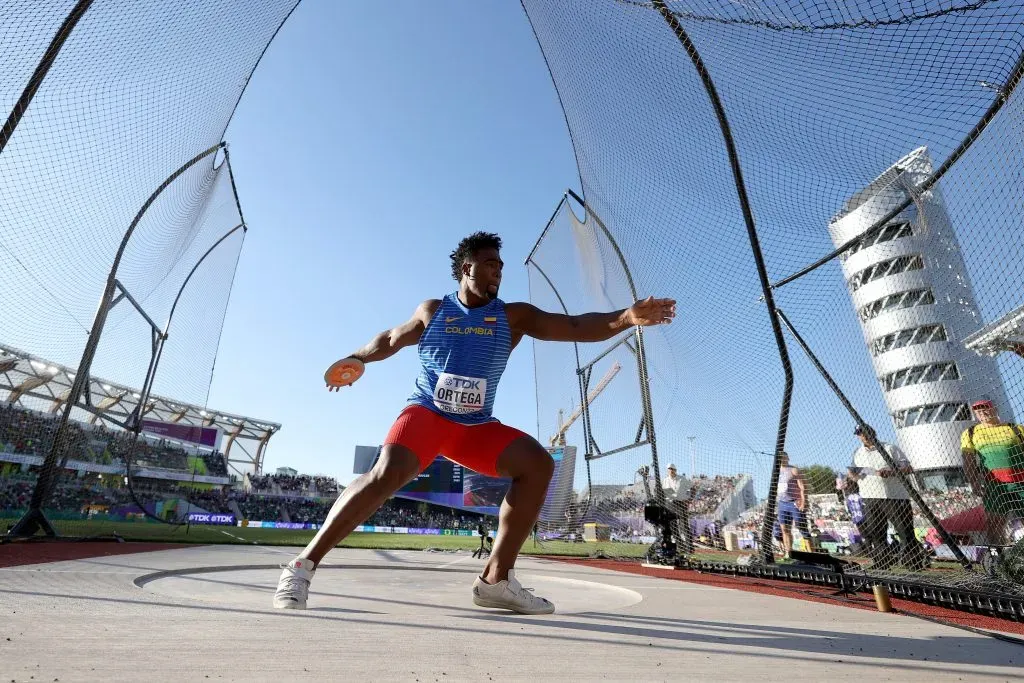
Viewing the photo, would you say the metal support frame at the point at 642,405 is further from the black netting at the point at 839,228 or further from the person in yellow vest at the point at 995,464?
the person in yellow vest at the point at 995,464

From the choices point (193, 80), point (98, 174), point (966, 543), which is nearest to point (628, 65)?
point (193, 80)

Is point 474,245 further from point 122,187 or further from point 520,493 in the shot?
point 122,187

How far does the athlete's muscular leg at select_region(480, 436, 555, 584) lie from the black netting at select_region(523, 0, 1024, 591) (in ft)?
9.72

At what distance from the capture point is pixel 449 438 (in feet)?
8.69

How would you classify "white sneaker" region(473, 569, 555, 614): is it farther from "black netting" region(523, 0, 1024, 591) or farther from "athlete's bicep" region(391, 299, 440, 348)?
"black netting" region(523, 0, 1024, 591)

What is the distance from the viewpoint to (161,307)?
941 cm

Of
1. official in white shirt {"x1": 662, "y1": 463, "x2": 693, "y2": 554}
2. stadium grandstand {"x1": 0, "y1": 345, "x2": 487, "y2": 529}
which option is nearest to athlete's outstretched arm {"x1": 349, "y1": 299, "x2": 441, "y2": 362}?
official in white shirt {"x1": 662, "y1": 463, "x2": 693, "y2": 554}

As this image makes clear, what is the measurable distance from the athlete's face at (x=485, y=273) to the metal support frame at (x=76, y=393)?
659cm

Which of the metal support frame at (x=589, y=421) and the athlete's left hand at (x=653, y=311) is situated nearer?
the athlete's left hand at (x=653, y=311)

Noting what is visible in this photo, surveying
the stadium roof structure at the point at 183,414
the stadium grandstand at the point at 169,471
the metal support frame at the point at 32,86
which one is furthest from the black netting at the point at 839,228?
the stadium roof structure at the point at 183,414

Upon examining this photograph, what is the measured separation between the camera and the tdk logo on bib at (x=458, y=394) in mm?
2629

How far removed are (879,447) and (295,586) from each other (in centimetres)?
487

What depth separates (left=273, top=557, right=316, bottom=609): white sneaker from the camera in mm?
2100

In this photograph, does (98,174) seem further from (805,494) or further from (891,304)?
(805,494)
